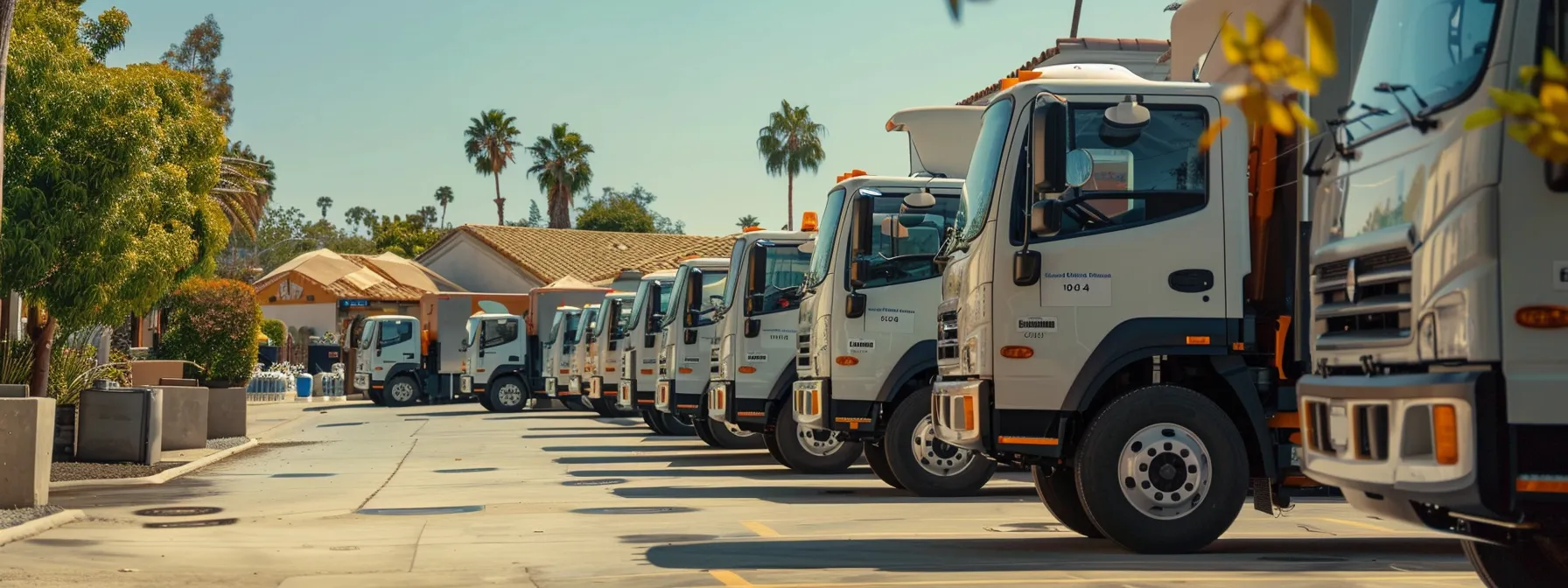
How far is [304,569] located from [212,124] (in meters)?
15.3

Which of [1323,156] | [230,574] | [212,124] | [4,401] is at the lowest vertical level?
[230,574]

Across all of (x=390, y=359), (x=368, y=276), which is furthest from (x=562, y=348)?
(x=368, y=276)

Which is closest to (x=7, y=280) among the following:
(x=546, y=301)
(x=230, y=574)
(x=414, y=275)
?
(x=230, y=574)

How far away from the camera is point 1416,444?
5.28 m

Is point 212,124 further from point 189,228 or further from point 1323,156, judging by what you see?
point 1323,156

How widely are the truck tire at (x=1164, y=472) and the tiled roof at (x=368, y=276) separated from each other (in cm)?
5244

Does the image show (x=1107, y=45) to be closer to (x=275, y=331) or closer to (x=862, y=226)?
(x=862, y=226)

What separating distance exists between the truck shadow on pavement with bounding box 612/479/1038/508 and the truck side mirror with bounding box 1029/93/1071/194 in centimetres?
485

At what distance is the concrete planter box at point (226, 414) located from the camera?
81.9 ft

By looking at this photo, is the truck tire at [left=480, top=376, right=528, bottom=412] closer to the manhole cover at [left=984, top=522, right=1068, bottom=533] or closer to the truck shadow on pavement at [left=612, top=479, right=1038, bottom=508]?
the truck shadow on pavement at [left=612, top=479, right=1038, bottom=508]

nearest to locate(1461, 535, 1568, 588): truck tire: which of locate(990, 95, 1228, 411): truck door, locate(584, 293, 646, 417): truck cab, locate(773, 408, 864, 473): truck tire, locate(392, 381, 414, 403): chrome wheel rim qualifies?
locate(990, 95, 1228, 411): truck door

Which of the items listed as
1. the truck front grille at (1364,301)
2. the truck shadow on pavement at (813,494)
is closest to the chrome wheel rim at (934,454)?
the truck shadow on pavement at (813,494)

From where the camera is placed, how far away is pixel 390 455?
72.1 feet

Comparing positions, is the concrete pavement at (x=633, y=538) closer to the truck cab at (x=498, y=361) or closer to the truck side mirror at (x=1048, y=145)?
the truck side mirror at (x=1048, y=145)
